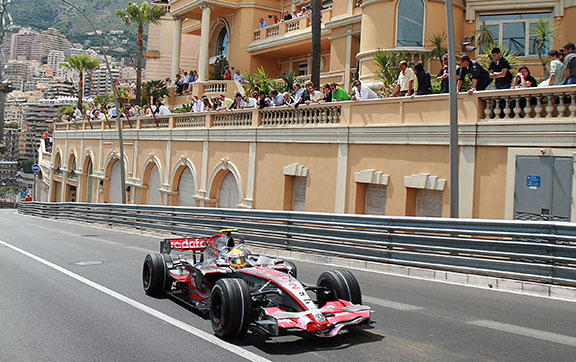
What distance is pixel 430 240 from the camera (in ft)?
38.0

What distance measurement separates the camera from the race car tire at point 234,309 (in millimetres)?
6824

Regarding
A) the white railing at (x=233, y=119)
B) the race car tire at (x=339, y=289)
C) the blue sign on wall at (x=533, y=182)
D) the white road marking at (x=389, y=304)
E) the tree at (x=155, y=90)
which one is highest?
the tree at (x=155, y=90)

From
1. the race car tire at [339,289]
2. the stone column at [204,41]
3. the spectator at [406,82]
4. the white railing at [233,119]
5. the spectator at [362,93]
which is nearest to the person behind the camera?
the race car tire at [339,289]

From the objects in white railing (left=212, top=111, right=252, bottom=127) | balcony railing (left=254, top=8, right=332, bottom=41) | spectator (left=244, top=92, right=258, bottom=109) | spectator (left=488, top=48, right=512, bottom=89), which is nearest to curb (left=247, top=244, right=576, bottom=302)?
spectator (left=488, top=48, right=512, bottom=89)

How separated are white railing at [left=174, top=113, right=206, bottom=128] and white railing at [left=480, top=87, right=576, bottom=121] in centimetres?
1496

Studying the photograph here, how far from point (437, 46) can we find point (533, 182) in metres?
10.5

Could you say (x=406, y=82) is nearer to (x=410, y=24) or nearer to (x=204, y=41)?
(x=410, y=24)

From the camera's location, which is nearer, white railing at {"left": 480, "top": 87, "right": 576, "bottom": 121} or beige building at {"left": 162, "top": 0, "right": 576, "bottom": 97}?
white railing at {"left": 480, "top": 87, "right": 576, "bottom": 121}

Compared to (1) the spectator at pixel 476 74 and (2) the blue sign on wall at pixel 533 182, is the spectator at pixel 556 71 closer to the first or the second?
(1) the spectator at pixel 476 74

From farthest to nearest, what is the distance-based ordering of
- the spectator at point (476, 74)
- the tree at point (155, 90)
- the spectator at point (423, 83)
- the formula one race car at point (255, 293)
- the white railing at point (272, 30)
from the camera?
the tree at point (155, 90) → the white railing at point (272, 30) → the spectator at point (423, 83) → the spectator at point (476, 74) → the formula one race car at point (255, 293)

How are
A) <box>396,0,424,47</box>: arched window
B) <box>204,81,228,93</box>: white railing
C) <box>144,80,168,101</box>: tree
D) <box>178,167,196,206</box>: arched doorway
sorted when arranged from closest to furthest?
<box>396,0,424,47</box>: arched window, <box>178,167,196,206</box>: arched doorway, <box>204,81,228,93</box>: white railing, <box>144,80,168,101</box>: tree

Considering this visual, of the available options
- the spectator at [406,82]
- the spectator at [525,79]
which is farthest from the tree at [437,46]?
the spectator at [525,79]

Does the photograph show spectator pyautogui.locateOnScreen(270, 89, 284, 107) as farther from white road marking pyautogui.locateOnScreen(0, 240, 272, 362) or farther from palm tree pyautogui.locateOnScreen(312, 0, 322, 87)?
white road marking pyautogui.locateOnScreen(0, 240, 272, 362)

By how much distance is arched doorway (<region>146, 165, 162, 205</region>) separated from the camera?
3122 cm
